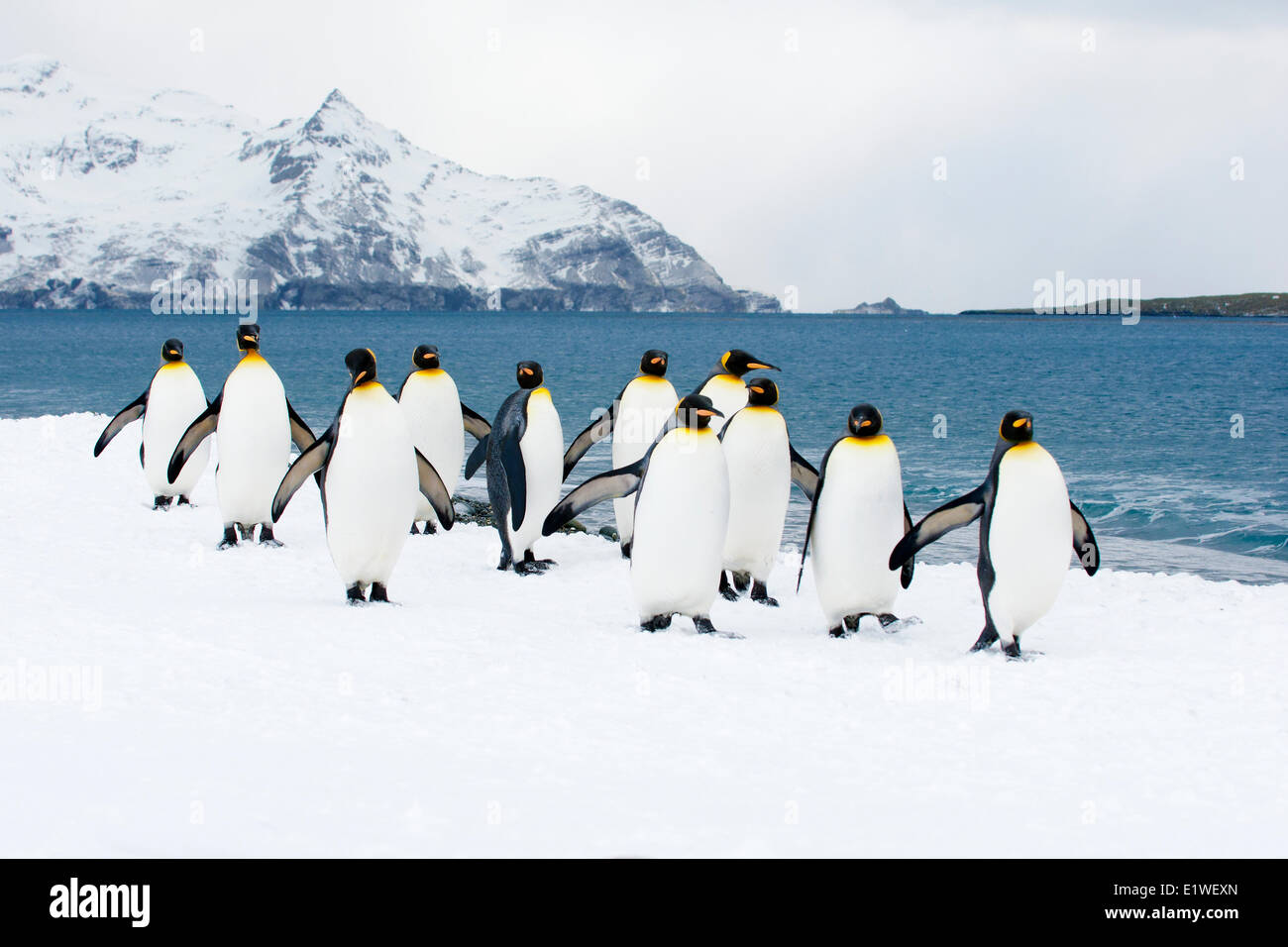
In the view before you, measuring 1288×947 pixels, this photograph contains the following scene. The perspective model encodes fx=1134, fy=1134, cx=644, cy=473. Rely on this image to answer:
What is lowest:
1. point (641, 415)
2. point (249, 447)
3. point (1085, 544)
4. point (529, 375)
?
point (1085, 544)

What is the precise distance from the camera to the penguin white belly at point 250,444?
27.0 ft

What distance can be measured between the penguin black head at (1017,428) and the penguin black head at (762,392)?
1507 millimetres

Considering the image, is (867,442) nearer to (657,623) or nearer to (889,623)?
(889,623)

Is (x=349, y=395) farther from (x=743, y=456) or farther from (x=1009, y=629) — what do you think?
(x=1009, y=629)

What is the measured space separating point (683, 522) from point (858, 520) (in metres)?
0.99

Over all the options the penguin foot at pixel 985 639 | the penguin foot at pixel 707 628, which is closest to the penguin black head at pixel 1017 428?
the penguin foot at pixel 985 639

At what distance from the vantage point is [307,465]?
21.8 ft

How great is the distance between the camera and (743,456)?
6977 millimetres

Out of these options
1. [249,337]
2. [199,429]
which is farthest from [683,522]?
[199,429]

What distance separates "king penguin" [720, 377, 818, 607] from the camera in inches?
275

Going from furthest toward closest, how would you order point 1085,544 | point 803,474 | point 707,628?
point 803,474 → point 1085,544 → point 707,628

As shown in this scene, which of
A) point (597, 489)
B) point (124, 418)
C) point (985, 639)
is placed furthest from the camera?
point (124, 418)

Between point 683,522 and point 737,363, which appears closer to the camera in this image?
point 683,522

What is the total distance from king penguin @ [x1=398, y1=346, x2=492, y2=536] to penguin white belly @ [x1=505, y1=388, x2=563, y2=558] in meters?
1.32
